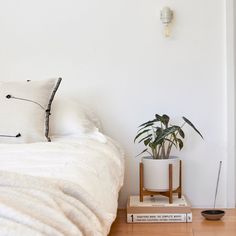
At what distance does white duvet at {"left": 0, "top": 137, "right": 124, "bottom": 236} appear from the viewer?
838 mm

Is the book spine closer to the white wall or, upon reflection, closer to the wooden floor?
the wooden floor

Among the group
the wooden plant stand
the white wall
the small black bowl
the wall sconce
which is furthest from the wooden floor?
the wall sconce

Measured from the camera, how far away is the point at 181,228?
8.40 ft

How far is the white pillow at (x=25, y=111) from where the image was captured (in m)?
2.40

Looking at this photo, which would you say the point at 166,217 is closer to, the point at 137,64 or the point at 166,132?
the point at 166,132

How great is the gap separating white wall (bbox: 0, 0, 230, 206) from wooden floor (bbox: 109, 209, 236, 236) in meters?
0.44

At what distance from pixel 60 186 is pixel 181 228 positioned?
1.60m

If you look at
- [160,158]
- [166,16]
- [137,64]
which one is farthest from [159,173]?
[166,16]

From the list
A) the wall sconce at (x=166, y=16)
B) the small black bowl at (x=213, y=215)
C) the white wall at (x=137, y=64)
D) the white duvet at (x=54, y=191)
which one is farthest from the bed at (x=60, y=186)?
the wall sconce at (x=166, y=16)

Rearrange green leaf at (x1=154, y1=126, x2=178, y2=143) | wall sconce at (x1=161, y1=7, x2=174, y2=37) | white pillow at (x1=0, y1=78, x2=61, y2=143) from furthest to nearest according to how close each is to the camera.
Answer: wall sconce at (x1=161, y1=7, x2=174, y2=37) → green leaf at (x1=154, y1=126, x2=178, y2=143) → white pillow at (x1=0, y1=78, x2=61, y2=143)

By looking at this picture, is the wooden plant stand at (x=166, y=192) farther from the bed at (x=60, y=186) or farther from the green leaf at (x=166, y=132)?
the bed at (x=60, y=186)

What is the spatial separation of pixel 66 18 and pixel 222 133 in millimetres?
1412

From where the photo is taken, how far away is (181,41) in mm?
3088

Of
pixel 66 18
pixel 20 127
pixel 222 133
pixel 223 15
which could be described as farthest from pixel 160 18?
pixel 20 127
